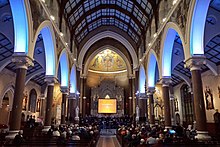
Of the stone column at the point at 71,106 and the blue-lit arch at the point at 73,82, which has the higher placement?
the blue-lit arch at the point at 73,82

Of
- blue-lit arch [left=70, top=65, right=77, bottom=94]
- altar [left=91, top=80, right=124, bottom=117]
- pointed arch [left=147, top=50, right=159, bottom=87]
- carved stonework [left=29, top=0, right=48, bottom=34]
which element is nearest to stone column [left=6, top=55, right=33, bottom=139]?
carved stonework [left=29, top=0, right=48, bottom=34]

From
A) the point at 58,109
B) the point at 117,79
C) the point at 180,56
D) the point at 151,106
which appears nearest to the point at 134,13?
the point at 180,56

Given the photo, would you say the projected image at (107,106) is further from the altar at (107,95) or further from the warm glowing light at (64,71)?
the warm glowing light at (64,71)

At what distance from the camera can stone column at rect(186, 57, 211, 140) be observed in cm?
1026

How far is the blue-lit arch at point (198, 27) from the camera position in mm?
10539

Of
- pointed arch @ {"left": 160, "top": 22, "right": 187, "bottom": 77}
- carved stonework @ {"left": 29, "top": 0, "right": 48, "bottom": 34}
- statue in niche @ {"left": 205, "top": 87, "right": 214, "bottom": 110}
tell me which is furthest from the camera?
statue in niche @ {"left": 205, "top": 87, "right": 214, "bottom": 110}

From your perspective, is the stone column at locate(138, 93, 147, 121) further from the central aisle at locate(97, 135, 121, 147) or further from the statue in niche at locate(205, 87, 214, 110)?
the statue in niche at locate(205, 87, 214, 110)

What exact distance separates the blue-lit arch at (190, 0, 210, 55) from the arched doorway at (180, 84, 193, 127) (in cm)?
1555

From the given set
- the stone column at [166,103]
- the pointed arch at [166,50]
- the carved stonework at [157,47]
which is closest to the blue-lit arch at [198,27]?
the pointed arch at [166,50]

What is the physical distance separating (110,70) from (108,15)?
13.5 m

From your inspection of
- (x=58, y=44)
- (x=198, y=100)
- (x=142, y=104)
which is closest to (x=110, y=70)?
(x=142, y=104)

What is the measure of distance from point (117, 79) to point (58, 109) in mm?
12913

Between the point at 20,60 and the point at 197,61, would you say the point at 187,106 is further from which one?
the point at 20,60

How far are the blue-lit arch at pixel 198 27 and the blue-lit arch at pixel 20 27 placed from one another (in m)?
9.51
